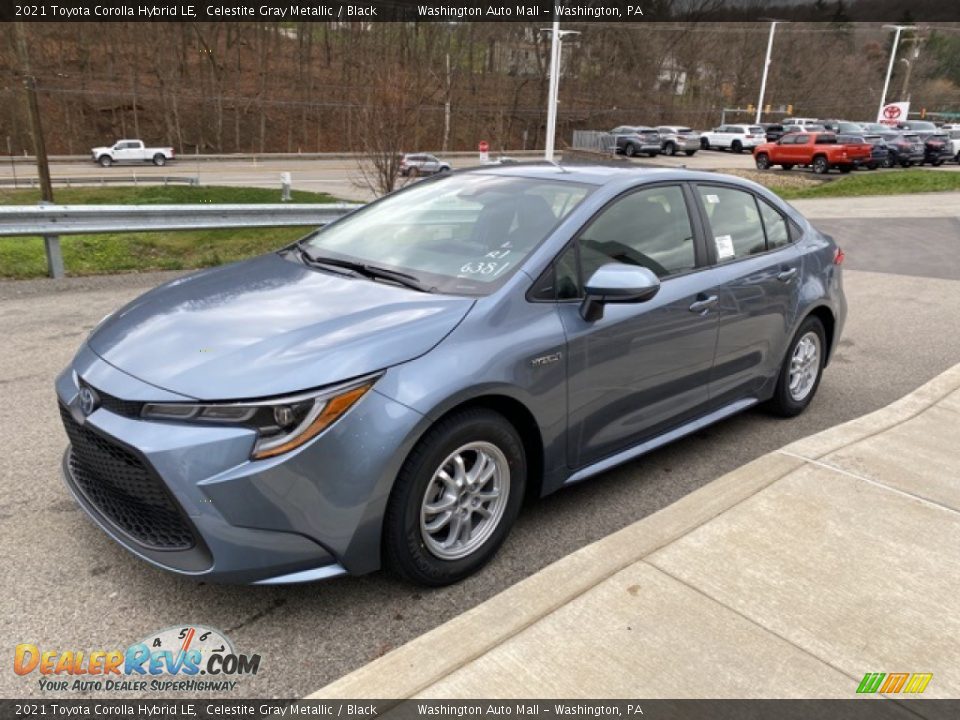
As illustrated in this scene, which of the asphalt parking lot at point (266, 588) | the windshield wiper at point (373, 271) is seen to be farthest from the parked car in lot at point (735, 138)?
the windshield wiper at point (373, 271)

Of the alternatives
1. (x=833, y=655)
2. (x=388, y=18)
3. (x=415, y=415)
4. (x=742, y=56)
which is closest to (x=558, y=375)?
(x=415, y=415)

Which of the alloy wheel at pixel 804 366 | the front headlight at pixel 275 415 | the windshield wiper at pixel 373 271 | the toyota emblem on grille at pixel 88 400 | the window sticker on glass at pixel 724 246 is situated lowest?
the alloy wheel at pixel 804 366

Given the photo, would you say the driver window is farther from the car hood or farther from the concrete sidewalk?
the concrete sidewalk

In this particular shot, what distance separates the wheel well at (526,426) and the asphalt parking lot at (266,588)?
0.31 m

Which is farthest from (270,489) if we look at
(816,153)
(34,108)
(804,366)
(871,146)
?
(871,146)

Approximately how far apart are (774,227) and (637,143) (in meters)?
42.6

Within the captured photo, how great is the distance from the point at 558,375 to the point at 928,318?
6.54m

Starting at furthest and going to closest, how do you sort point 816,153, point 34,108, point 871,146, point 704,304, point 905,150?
point 905,150
point 871,146
point 816,153
point 34,108
point 704,304

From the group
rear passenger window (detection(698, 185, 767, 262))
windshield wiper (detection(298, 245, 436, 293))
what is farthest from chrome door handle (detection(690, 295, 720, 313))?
windshield wiper (detection(298, 245, 436, 293))

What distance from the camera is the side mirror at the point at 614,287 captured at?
122 inches

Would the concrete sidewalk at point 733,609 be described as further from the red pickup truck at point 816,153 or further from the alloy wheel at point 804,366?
the red pickup truck at point 816,153

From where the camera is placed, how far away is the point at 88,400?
2689 millimetres

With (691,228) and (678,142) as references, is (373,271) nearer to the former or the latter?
(691,228)

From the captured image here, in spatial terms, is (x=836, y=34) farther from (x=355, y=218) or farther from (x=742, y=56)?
(x=355, y=218)
